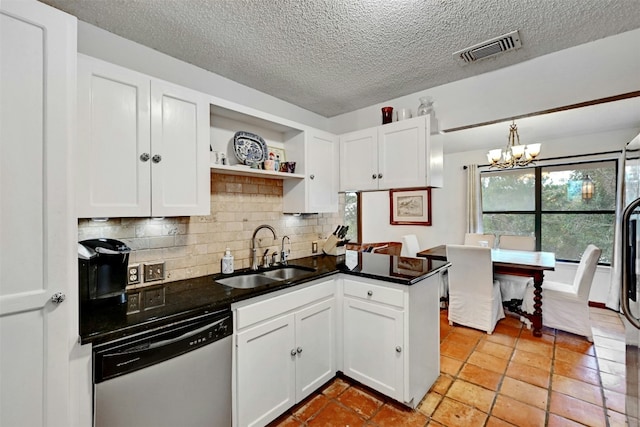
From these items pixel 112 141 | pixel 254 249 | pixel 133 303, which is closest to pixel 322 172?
pixel 254 249

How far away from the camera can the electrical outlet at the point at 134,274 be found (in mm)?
1690

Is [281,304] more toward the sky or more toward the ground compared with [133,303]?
more toward the ground

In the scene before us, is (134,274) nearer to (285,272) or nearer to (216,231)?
(216,231)

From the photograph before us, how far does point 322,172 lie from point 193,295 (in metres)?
1.54

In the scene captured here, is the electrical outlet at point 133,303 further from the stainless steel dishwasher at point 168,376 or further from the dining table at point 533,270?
the dining table at point 533,270

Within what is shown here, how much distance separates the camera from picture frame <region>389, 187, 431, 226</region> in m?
5.27

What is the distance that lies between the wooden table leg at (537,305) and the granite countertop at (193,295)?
1531mm

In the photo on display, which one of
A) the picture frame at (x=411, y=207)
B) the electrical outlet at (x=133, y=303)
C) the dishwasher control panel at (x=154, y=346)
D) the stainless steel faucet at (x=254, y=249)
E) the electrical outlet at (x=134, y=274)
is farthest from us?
the picture frame at (x=411, y=207)

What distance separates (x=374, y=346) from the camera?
1961mm

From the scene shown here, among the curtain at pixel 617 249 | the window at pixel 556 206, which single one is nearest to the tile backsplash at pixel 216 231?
the window at pixel 556 206

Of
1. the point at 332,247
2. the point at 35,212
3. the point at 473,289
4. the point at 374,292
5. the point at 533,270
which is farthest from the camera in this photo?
the point at 473,289

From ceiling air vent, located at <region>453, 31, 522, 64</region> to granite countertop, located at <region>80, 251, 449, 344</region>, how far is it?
1.52 m

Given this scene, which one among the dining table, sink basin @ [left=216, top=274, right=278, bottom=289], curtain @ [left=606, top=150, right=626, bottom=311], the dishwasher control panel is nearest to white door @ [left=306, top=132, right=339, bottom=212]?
sink basin @ [left=216, top=274, right=278, bottom=289]

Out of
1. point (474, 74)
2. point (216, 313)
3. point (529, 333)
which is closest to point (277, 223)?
point (216, 313)
